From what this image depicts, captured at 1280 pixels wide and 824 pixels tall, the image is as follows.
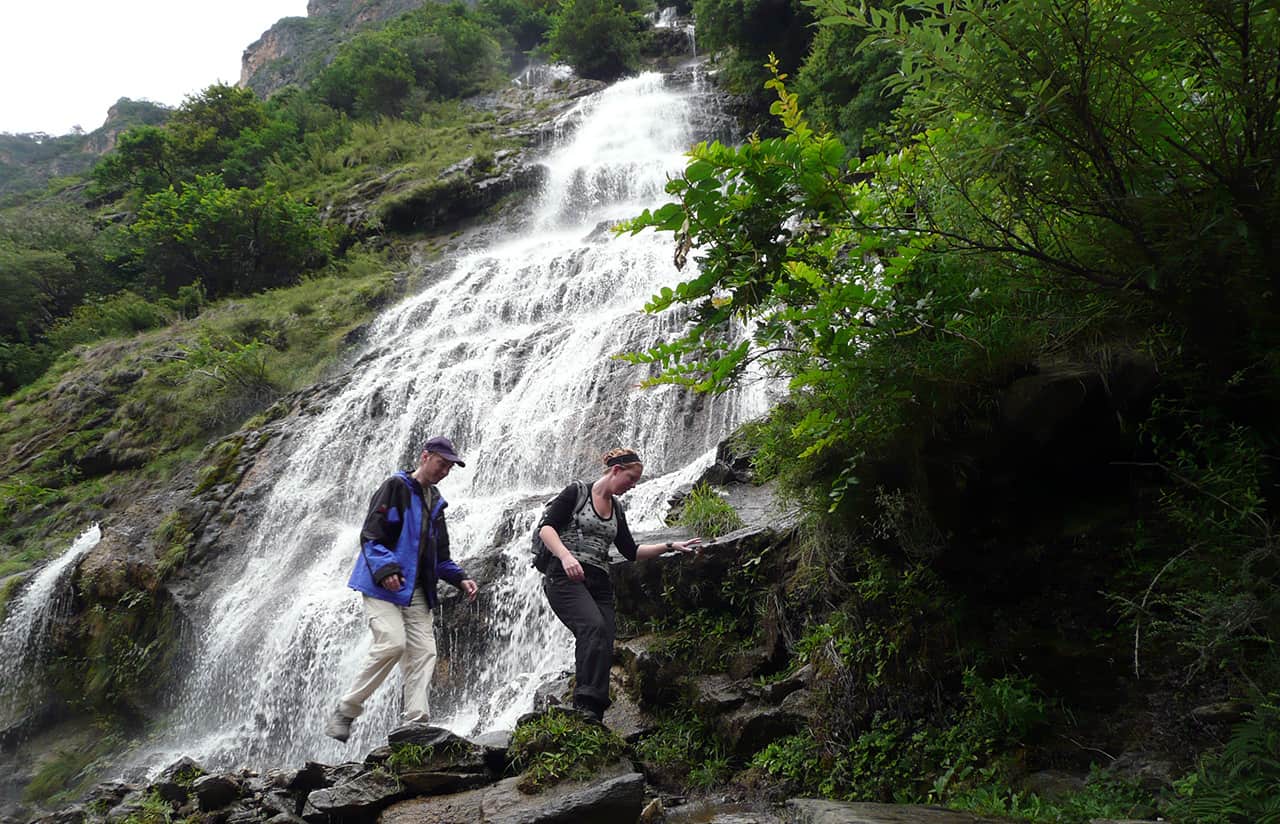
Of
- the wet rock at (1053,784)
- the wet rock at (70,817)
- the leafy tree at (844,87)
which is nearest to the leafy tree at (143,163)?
the leafy tree at (844,87)

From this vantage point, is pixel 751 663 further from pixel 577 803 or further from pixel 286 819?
pixel 286 819

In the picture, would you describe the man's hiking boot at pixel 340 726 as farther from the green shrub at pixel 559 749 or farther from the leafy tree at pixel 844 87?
the leafy tree at pixel 844 87

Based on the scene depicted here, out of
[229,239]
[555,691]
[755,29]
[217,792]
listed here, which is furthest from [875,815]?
[229,239]

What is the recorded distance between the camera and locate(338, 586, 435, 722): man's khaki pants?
4.57 m

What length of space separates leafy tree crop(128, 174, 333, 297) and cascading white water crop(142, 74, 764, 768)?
21.9 feet

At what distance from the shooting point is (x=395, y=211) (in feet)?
79.0

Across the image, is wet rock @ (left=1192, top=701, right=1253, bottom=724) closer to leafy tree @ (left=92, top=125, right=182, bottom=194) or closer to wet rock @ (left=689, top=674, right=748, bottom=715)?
wet rock @ (left=689, top=674, right=748, bottom=715)

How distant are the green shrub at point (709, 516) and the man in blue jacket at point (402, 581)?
2.14 m

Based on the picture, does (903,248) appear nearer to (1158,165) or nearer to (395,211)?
(1158,165)

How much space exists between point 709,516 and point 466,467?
535 centimetres

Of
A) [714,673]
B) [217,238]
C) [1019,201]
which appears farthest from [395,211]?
[1019,201]

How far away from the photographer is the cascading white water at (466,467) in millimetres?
7941

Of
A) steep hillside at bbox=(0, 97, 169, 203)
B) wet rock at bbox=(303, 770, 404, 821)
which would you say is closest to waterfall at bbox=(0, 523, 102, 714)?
wet rock at bbox=(303, 770, 404, 821)

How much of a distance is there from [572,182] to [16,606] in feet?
60.1
